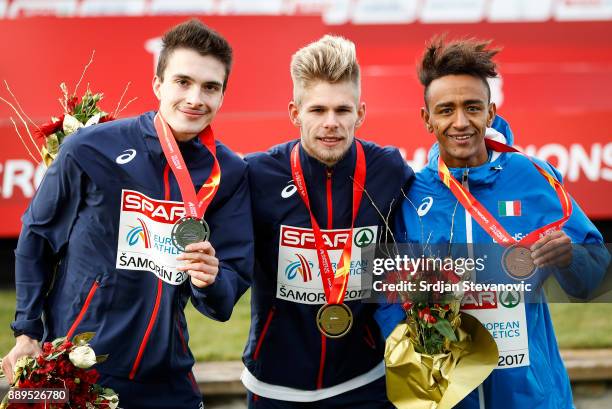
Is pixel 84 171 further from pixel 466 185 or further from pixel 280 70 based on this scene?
Result: pixel 280 70

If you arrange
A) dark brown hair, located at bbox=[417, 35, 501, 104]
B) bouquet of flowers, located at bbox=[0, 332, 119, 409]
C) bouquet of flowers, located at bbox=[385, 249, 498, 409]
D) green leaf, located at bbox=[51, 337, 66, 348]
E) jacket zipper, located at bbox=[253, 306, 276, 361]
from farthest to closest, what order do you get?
jacket zipper, located at bbox=[253, 306, 276, 361], dark brown hair, located at bbox=[417, 35, 501, 104], bouquet of flowers, located at bbox=[385, 249, 498, 409], green leaf, located at bbox=[51, 337, 66, 348], bouquet of flowers, located at bbox=[0, 332, 119, 409]

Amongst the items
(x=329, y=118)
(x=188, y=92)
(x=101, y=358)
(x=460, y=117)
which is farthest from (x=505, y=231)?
(x=101, y=358)

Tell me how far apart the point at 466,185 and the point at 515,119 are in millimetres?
3704

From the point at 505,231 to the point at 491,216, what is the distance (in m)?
0.07

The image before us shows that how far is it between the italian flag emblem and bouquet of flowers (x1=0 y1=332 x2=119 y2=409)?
1.53 meters

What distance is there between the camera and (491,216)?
3.46 metres

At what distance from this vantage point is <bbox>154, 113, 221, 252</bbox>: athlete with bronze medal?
3.15 metres

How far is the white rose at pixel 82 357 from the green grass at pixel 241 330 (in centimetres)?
275

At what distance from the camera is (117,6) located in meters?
7.25

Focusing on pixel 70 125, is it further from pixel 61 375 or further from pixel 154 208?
pixel 61 375

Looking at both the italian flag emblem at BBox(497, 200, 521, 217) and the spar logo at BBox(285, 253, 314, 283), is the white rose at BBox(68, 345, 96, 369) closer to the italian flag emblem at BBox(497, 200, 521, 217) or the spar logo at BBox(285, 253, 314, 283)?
the spar logo at BBox(285, 253, 314, 283)

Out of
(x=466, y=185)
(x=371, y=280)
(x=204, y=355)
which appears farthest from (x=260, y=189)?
(x=204, y=355)

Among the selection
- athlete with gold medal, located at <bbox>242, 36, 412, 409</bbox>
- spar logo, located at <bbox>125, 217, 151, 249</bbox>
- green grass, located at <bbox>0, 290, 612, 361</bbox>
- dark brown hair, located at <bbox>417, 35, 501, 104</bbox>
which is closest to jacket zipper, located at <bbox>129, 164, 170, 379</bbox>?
spar logo, located at <bbox>125, 217, 151, 249</bbox>

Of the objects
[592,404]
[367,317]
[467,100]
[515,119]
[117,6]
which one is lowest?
[592,404]
